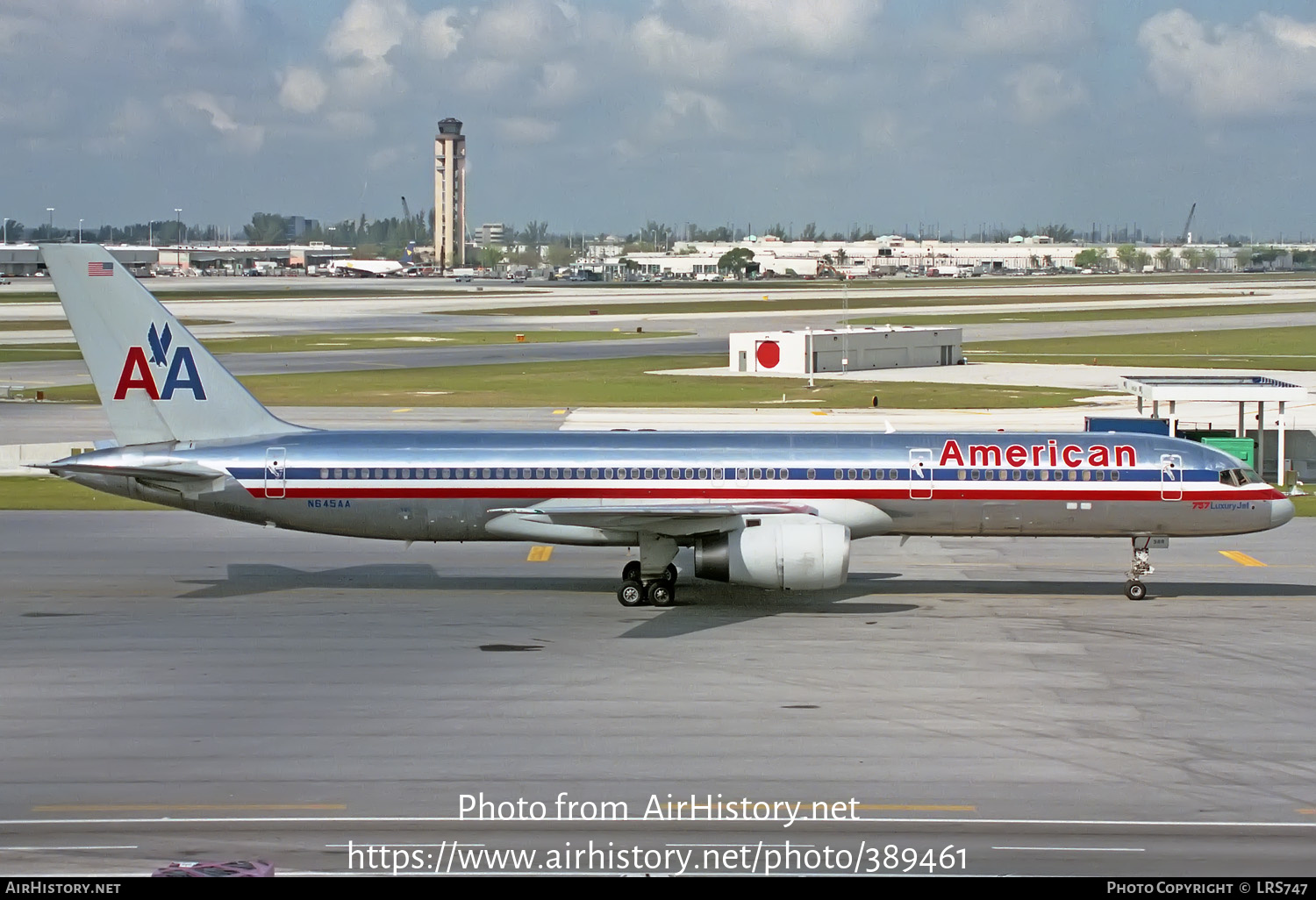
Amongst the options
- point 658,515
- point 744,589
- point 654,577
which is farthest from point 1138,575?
point 658,515

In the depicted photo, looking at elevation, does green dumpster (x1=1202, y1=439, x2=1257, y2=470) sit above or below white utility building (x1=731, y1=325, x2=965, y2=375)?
below

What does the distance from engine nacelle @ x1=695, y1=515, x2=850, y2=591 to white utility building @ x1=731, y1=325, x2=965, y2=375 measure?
57.1 m

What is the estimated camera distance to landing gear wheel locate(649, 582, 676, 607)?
103ft

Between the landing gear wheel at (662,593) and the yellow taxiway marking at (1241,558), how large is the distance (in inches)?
644

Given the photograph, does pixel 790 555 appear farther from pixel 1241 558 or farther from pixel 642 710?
pixel 1241 558

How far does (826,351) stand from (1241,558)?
50.0 meters

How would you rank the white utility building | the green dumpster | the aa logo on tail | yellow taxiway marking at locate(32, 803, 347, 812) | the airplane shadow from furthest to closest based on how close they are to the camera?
the white utility building < the green dumpster < the aa logo on tail < the airplane shadow < yellow taxiway marking at locate(32, 803, 347, 812)

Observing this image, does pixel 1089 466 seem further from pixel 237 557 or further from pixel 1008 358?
pixel 1008 358

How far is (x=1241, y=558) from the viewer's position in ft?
126

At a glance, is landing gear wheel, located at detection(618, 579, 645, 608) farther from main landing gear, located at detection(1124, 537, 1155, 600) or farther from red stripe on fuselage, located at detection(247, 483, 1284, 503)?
main landing gear, located at detection(1124, 537, 1155, 600)

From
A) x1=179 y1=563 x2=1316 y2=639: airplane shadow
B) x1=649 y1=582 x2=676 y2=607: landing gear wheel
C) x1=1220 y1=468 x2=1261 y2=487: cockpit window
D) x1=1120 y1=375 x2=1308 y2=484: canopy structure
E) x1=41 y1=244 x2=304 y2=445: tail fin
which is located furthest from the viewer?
x1=1120 y1=375 x2=1308 y2=484: canopy structure

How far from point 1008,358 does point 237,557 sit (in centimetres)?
7170

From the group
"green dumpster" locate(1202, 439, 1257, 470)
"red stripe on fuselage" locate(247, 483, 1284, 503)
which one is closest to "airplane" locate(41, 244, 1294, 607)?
"red stripe on fuselage" locate(247, 483, 1284, 503)

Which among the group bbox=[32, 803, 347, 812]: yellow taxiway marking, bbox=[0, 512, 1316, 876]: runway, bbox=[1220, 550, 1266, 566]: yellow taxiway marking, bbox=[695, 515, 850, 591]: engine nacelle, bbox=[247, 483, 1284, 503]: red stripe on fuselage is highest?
bbox=[247, 483, 1284, 503]: red stripe on fuselage
